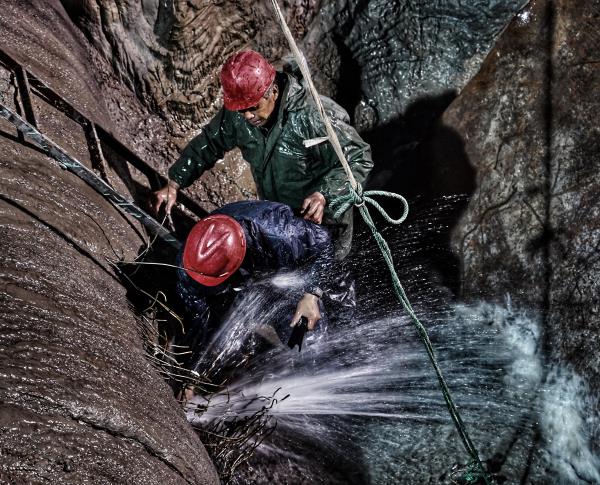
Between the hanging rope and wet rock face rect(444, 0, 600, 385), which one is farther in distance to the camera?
wet rock face rect(444, 0, 600, 385)

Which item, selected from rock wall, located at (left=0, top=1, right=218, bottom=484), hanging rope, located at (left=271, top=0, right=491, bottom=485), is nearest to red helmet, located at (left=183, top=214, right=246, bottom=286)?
rock wall, located at (left=0, top=1, right=218, bottom=484)

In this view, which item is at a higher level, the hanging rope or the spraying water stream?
the hanging rope

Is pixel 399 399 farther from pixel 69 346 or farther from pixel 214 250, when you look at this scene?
pixel 69 346

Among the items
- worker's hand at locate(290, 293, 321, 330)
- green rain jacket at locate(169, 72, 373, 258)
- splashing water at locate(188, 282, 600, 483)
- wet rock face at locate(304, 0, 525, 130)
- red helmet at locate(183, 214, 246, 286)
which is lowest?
splashing water at locate(188, 282, 600, 483)

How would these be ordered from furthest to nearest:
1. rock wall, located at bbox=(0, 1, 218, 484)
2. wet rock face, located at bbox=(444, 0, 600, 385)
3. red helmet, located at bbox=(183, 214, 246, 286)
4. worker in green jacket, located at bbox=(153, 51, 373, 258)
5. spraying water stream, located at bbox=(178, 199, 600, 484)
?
1. wet rock face, located at bbox=(444, 0, 600, 385)
2. worker in green jacket, located at bbox=(153, 51, 373, 258)
3. spraying water stream, located at bbox=(178, 199, 600, 484)
4. red helmet, located at bbox=(183, 214, 246, 286)
5. rock wall, located at bbox=(0, 1, 218, 484)

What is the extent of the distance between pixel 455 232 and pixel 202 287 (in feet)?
7.19

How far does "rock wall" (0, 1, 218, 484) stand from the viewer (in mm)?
2137

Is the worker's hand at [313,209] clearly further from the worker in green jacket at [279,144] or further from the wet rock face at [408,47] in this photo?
the wet rock face at [408,47]

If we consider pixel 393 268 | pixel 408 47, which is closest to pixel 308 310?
pixel 393 268

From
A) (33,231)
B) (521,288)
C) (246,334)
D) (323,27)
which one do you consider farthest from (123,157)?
(521,288)

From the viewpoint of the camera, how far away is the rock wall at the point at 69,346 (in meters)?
2.14

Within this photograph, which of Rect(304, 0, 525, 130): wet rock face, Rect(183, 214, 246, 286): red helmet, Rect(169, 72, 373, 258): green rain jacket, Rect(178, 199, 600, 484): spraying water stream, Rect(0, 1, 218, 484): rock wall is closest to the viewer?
Rect(0, 1, 218, 484): rock wall

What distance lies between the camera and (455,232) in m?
5.02

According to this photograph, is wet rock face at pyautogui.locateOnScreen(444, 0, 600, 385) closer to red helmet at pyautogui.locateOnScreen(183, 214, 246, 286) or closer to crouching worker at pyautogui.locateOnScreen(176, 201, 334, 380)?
crouching worker at pyautogui.locateOnScreen(176, 201, 334, 380)
